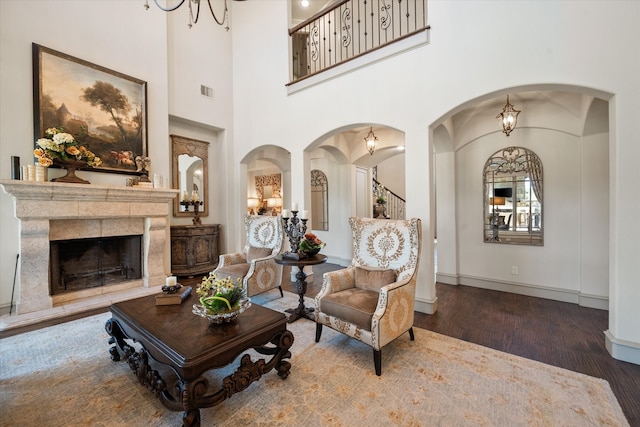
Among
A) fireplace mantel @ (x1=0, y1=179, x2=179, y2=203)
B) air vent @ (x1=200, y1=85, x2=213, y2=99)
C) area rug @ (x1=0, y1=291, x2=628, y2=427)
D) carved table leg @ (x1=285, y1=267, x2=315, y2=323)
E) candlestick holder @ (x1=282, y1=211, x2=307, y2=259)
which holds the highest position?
air vent @ (x1=200, y1=85, x2=213, y2=99)

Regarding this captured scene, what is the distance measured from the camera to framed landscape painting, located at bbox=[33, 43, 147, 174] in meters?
3.61

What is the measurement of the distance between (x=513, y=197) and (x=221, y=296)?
446cm

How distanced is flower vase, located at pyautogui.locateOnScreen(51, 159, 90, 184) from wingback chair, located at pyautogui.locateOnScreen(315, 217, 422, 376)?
373cm

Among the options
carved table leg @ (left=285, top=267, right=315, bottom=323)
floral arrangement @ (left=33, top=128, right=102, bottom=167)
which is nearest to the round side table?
carved table leg @ (left=285, top=267, right=315, bottom=323)

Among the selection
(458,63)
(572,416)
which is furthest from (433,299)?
(458,63)

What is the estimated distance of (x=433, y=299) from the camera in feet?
11.2

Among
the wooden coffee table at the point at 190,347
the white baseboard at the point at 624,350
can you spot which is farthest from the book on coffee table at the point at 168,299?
the white baseboard at the point at 624,350

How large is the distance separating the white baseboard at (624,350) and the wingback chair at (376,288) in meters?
1.69

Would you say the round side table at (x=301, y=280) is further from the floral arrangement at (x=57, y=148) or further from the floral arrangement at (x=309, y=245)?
the floral arrangement at (x=57, y=148)

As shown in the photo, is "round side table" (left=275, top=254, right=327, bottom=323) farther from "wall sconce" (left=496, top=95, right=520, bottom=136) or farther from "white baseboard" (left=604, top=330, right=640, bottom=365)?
"wall sconce" (left=496, top=95, right=520, bottom=136)

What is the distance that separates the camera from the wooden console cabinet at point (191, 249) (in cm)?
504

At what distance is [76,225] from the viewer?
3.87 metres

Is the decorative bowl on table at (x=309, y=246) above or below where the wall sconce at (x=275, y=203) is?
below

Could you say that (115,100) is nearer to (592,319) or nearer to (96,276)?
(96,276)
